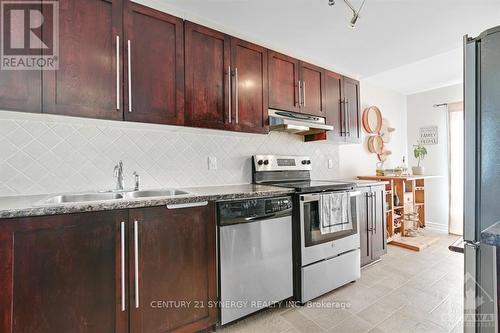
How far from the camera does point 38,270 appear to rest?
1150mm

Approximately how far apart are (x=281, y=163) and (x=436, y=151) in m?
3.15

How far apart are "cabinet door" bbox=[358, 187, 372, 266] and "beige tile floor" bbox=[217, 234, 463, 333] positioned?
152 millimetres

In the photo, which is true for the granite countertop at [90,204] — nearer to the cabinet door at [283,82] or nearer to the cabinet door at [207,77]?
the cabinet door at [207,77]

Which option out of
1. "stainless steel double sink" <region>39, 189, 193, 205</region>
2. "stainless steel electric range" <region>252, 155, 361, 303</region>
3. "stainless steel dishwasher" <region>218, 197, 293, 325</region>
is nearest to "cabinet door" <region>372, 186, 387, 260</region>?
"stainless steel electric range" <region>252, 155, 361, 303</region>

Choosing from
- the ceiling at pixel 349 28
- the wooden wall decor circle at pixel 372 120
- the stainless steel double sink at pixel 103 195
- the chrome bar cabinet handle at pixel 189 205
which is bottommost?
the chrome bar cabinet handle at pixel 189 205

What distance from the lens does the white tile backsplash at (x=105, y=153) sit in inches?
61.2

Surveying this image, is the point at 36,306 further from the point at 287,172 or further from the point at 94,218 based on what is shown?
the point at 287,172

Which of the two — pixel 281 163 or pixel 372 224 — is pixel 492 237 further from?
pixel 372 224

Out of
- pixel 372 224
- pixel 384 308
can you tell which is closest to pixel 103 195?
pixel 384 308

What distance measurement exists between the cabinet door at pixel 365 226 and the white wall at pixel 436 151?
2281 millimetres

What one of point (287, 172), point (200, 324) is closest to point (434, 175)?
point (287, 172)

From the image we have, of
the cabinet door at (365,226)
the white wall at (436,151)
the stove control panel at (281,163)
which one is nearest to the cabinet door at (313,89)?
the stove control panel at (281,163)

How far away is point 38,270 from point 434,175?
199 inches

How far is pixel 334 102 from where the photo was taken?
2.86 metres
